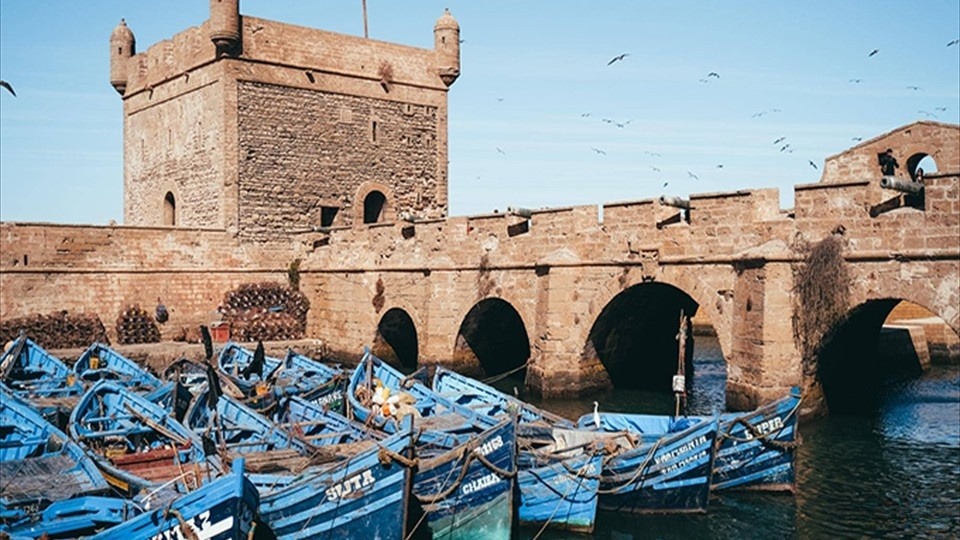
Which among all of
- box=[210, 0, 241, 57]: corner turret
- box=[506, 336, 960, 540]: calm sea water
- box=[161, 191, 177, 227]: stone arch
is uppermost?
box=[210, 0, 241, 57]: corner turret

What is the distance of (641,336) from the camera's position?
20875 mm

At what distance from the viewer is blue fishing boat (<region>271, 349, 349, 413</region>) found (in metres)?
16.3

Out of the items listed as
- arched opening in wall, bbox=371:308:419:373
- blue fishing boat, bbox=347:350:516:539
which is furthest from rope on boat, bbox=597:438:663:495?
arched opening in wall, bbox=371:308:419:373

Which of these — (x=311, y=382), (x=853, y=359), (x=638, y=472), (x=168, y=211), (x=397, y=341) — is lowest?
(x=638, y=472)

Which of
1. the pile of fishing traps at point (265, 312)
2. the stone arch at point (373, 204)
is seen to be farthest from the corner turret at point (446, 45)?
the pile of fishing traps at point (265, 312)

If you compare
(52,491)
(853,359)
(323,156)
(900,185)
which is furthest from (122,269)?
(900,185)

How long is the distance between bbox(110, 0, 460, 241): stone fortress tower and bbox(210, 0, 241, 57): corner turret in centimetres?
4

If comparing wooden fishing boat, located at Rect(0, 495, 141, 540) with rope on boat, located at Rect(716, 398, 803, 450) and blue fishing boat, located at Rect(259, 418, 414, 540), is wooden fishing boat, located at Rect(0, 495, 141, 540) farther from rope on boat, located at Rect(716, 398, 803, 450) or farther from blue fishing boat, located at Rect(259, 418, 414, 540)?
rope on boat, located at Rect(716, 398, 803, 450)

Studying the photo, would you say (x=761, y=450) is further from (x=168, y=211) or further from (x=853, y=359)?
(x=168, y=211)

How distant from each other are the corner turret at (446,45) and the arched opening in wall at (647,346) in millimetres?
13126

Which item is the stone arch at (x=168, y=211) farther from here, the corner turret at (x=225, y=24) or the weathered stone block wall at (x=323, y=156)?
the corner turret at (x=225, y=24)

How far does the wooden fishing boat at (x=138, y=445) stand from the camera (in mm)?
9995

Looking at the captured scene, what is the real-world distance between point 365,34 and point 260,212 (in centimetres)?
1005

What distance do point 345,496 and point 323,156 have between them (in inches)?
831
